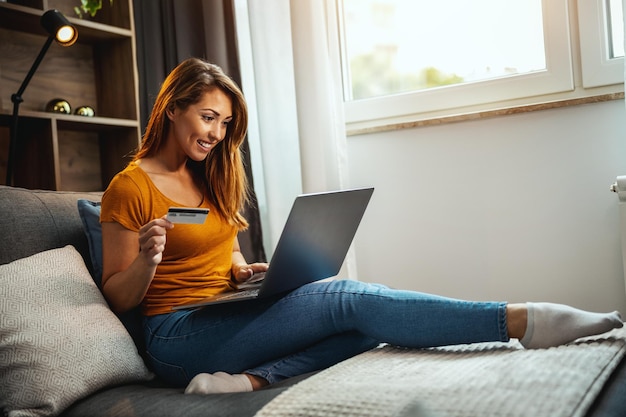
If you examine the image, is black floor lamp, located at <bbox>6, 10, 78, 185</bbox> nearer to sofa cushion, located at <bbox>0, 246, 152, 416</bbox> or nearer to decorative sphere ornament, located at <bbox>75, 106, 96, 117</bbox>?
decorative sphere ornament, located at <bbox>75, 106, 96, 117</bbox>

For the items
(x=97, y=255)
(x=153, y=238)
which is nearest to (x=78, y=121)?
(x=97, y=255)

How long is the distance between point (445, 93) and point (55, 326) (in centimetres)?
170

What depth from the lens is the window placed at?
2.30m

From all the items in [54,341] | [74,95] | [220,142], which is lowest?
[54,341]

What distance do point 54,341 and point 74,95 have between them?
162 cm

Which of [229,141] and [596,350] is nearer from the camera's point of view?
[596,350]

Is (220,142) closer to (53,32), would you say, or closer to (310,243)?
(310,243)

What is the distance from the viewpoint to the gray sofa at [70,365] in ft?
3.82

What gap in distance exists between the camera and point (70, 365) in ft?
4.25

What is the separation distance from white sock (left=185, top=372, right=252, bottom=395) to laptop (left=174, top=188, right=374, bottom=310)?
151 mm

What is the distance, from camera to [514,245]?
2375 mm

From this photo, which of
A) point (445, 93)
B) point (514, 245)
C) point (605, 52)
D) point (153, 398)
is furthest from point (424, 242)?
point (153, 398)

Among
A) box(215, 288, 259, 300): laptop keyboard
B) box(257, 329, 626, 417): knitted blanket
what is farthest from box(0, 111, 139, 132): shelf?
box(257, 329, 626, 417): knitted blanket

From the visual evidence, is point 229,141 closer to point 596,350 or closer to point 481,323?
point 481,323
